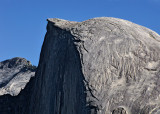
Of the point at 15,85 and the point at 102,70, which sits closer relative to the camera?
the point at 102,70

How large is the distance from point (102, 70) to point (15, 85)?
269 inches

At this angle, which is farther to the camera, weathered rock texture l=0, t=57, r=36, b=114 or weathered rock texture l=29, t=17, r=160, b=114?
weathered rock texture l=0, t=57, r=36, b=114

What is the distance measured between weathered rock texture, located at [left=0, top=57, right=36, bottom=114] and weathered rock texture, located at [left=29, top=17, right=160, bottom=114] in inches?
63.9

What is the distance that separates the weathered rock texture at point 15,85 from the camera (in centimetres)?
912

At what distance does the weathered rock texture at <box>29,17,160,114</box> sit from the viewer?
5.61m

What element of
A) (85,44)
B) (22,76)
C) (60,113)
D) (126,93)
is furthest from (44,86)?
(22,76)

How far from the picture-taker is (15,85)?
39.8ft

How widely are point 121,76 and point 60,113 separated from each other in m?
1.53

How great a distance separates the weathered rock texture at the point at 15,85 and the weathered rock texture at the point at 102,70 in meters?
1.62

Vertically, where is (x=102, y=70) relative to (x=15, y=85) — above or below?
below

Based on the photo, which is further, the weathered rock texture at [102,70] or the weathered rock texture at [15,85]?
the weathered rock texture at [15,85]

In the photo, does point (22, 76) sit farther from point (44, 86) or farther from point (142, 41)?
point (142, 41)

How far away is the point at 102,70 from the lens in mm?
5918

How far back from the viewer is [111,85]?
19.1 ft
